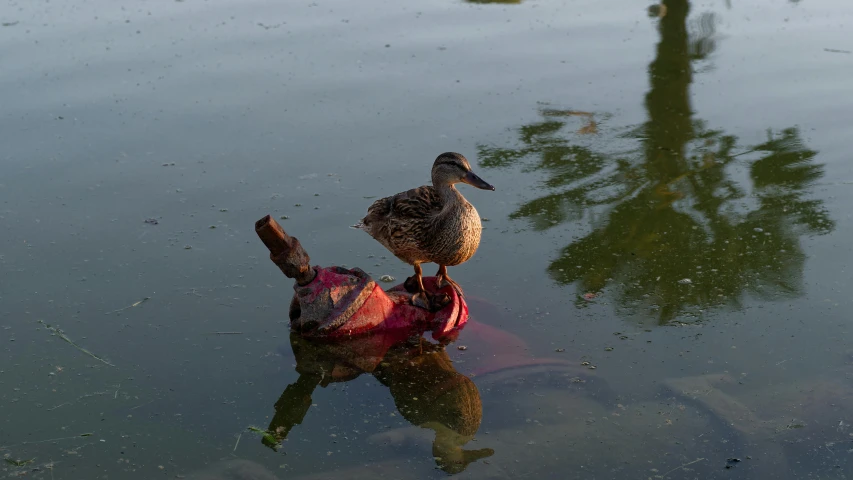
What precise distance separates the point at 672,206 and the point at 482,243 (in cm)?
124

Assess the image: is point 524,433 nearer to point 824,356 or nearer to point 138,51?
point 824,356

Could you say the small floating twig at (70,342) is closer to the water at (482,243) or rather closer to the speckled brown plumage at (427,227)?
the water at (482,243)

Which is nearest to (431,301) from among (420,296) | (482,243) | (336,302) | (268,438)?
(420,296)

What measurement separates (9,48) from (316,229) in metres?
4.94

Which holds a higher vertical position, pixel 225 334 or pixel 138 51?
pixel 138 51

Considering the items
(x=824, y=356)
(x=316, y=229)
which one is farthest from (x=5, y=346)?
(x=824, y=356)

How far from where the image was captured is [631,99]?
25.4ft

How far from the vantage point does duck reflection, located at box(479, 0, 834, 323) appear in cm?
511

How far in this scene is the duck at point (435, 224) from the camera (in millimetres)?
4891

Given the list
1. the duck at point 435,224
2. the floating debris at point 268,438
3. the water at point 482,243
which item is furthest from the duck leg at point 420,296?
the floating debris at point 268,438

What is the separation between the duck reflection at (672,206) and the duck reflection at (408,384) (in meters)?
0.96

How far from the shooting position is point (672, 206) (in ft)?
19.5

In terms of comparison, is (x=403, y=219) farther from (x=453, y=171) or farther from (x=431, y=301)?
(x=431, y=301)

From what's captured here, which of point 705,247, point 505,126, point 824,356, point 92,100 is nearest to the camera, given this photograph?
point 824,356
